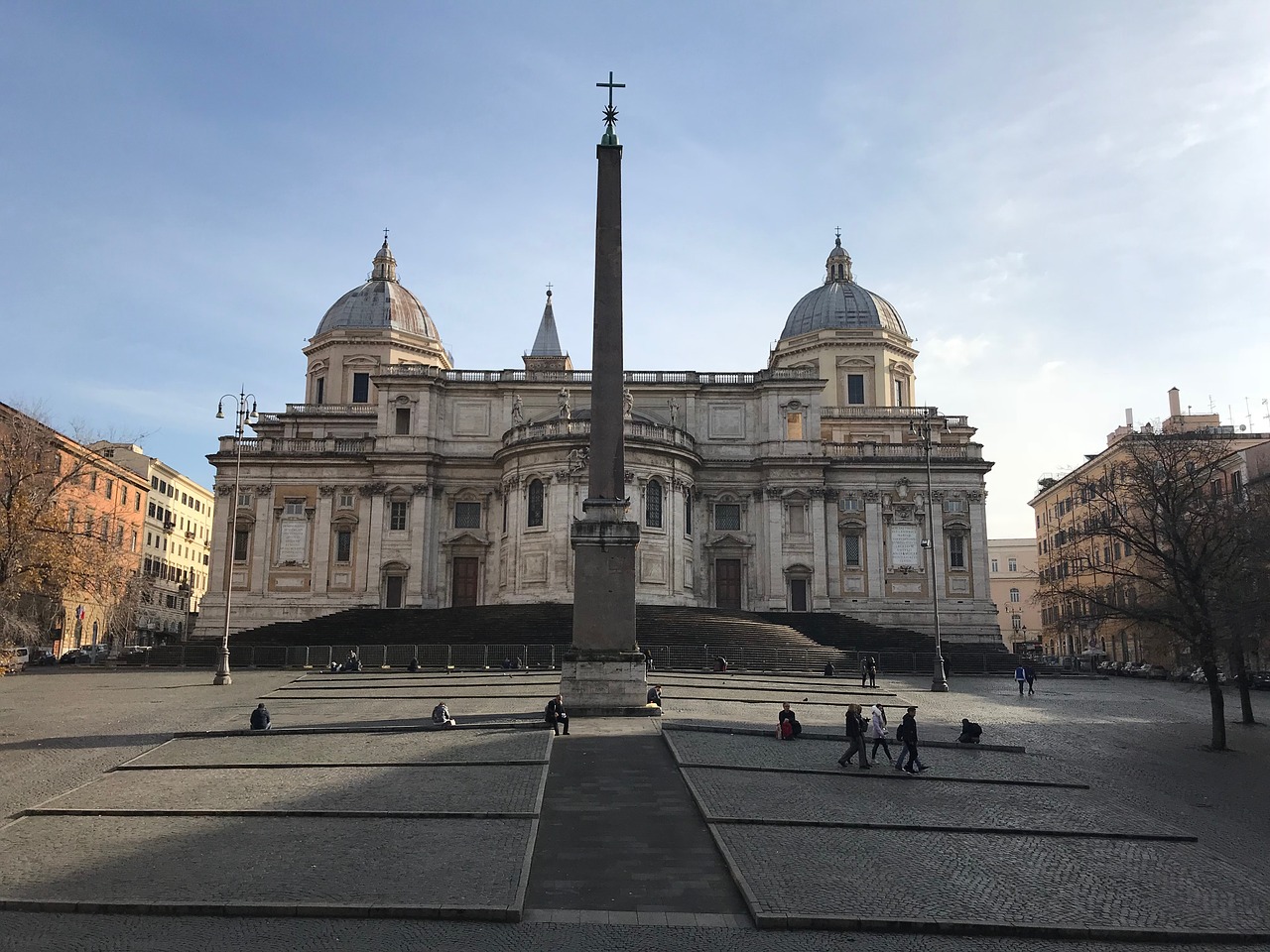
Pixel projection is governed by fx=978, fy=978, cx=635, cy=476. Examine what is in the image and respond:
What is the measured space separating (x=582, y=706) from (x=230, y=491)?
124 feet

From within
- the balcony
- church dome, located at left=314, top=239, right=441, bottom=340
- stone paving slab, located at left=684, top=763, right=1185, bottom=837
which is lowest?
stone paving slab, located at left=684, top=763, right=1185, bottom=837

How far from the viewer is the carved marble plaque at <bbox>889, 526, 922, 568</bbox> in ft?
179

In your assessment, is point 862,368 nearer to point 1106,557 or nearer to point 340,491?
point 1106,557

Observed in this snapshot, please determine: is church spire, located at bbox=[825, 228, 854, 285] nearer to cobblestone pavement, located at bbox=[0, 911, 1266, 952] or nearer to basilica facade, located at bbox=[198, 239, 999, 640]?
basilica facade, located at bbox=[198, 239, 999, 640]

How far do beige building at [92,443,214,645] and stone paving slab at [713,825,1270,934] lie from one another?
204 ft

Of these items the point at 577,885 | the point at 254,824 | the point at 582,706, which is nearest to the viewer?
the point at 577,885

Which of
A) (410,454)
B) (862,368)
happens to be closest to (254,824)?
(410,454)

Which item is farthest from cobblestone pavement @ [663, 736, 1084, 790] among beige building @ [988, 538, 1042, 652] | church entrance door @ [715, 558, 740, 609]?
beige building @ [988, 538, 1042, 652]

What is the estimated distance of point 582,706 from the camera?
21.9 metres

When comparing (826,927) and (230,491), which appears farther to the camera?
(230,491)

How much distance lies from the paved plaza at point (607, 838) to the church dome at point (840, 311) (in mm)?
45166

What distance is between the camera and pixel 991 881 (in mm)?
10922

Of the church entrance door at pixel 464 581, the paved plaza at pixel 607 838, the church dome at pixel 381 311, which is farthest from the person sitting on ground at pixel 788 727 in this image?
the church dome at pixel 381 311

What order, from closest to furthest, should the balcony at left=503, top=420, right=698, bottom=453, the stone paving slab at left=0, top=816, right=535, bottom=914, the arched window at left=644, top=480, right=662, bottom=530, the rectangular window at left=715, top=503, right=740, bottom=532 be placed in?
the stone paving slab at left=0, top=816, right=535, bottom=914
the balcony at left=503, top=420, right=698, bottom=453
the arched window at left=644, top=480, right=662, bottom=530
the rectangular window at left=715, top=503, right=740, bottom=532
